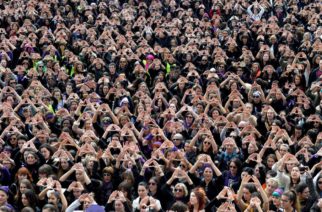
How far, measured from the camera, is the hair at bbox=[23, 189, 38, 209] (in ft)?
37.1

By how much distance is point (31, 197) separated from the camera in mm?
11344

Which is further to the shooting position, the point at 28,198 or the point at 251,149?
the point at 251,149

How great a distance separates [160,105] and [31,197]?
4663 millimetres

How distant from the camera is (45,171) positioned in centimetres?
1211

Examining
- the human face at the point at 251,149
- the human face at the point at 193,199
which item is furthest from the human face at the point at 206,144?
the human face at the point at 193,199

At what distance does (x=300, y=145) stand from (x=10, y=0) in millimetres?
12047

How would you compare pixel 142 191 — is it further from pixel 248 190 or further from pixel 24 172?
pixel 24 172

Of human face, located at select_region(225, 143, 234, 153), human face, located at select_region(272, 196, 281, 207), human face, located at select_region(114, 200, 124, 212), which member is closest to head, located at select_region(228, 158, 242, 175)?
human face, located at select_region(225, 143, 234, 153)

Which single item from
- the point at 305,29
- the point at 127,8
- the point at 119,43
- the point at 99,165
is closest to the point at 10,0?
the point at 127,8

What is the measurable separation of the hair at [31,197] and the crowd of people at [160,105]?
0.05ft

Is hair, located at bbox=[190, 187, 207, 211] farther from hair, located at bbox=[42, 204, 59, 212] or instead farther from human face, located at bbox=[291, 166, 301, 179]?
hair, located at bbox=[42, 204, 59, 212]

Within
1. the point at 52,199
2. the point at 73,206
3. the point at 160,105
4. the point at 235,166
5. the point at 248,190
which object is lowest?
the point at 160,105

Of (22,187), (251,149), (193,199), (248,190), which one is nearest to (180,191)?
(193,199)

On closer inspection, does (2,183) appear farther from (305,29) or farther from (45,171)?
(305,29)
